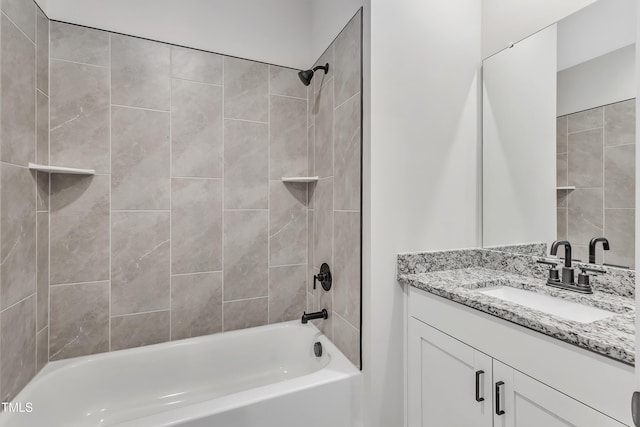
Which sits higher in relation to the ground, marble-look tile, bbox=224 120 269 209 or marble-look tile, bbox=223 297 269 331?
marble-look tile, bbox=224 120 269 209

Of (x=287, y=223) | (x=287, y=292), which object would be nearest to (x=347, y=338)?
(x=287, y=292)

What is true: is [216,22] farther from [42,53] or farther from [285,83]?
[42,53]

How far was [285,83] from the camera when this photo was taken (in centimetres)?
205

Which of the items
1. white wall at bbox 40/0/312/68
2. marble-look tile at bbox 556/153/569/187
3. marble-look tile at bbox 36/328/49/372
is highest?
white wall at bbox 40/0/312/68

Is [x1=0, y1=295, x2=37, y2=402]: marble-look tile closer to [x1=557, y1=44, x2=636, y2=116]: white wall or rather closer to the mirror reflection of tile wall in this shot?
the mirror reflection of tile wall

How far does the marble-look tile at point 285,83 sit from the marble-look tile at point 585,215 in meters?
1.65

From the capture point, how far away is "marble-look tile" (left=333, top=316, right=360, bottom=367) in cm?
147

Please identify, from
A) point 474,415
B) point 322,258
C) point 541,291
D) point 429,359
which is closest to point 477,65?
point 541,291

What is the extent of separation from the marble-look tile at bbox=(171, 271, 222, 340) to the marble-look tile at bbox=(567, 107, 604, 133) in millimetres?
1991

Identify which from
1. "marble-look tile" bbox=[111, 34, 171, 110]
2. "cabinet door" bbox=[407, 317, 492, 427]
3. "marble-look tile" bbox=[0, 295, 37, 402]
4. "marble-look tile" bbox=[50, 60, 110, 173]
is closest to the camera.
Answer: "cabinet door" bbox=[407, 317, 492, 427]

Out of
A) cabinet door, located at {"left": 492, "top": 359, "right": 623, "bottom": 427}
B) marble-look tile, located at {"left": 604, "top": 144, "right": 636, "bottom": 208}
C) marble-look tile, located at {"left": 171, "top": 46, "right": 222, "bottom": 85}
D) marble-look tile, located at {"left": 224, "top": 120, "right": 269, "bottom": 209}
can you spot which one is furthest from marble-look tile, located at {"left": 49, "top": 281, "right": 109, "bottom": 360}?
A: marble-look tile, located at {"left": 604, "top": 144, "right": 636, "bottom": 208}

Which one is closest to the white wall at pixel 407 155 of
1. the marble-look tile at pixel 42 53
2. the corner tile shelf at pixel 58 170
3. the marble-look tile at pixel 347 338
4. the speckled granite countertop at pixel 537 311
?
the marble-look tile at pixel 347 338

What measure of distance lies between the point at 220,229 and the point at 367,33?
137 centimetres

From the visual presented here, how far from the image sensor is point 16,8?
4.10 feet
